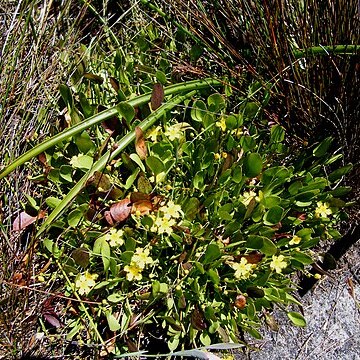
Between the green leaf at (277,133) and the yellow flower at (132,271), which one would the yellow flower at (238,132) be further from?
the yellow flower at (132,271)

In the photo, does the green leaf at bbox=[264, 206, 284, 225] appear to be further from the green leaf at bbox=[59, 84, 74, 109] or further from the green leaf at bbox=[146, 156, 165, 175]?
the green leaf at bbox=[59, 84, 74, 109]

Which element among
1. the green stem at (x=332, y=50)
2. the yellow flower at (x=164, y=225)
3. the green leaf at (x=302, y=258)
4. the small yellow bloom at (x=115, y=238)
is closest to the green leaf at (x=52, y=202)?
the small yellow bloom at (x=115, y=238)

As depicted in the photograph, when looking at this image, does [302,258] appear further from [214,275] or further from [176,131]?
[176,131]

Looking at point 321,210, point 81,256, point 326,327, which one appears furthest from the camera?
point 326,327

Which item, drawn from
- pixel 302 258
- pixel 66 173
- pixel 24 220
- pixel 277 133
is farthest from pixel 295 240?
pixel 24 220

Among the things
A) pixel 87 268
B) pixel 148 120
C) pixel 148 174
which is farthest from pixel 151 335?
pixel 148 120

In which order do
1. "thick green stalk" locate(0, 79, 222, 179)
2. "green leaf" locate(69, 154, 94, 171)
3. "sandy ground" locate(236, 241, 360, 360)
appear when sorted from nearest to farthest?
"thick green stalk" locate(0, 79, 222, 179) → "green leaf" locate(69, 154, 94, 171) → "sandy ground" locate(236, 241, 360, 360)

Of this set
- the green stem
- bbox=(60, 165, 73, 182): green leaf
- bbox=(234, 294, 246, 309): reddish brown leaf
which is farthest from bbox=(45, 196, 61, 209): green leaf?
the green stem
